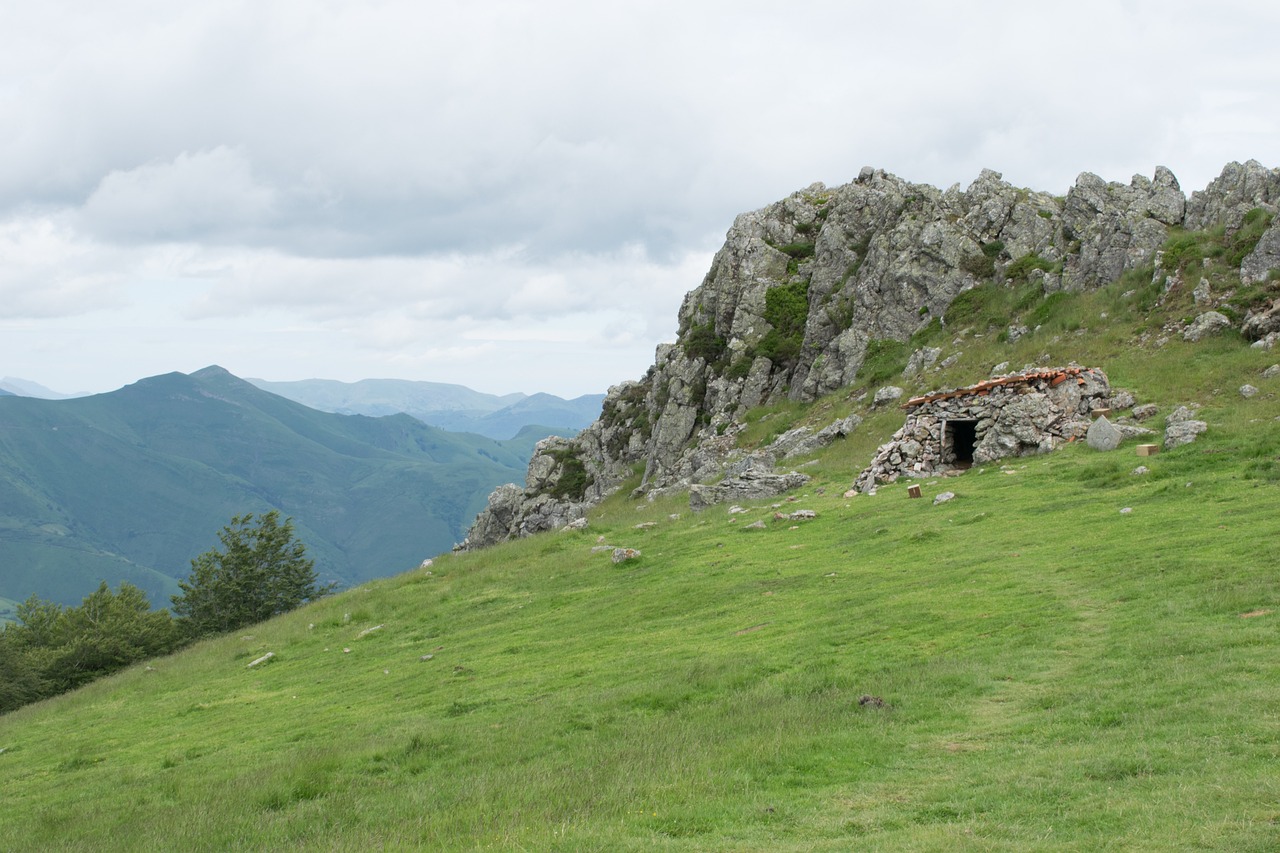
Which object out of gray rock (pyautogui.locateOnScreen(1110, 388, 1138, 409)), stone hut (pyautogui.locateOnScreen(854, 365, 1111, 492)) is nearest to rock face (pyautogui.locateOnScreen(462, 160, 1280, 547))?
gray rock (pyautogui.locateOnScreen(1110, 388, 1138, 409))

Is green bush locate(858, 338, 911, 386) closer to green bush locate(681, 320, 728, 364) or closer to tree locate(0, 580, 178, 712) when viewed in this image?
green bush locate(681, 320, 728, 364)

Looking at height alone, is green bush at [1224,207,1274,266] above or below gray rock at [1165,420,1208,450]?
above

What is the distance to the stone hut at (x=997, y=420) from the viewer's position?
38062mm

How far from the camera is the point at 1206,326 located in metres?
43.2

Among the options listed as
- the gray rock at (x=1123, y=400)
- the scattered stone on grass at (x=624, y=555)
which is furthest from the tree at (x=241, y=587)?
the gray rock at (x=1123, y=400)

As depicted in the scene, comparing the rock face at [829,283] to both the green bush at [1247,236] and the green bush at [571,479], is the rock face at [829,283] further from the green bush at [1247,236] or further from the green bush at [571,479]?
the green bush at [1247,236]

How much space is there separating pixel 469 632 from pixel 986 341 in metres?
39.4

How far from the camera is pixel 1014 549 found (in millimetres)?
24172

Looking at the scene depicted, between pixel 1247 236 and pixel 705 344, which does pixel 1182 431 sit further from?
pixel 705 344

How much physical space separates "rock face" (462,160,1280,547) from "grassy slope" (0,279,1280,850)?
70.5 ft

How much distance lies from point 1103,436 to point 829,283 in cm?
3766

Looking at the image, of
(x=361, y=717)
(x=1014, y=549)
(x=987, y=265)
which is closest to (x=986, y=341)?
(x=987, y=265)

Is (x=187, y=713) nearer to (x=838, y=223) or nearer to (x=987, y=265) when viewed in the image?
(x=987, y=265)

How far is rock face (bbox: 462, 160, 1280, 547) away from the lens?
54625 mm
